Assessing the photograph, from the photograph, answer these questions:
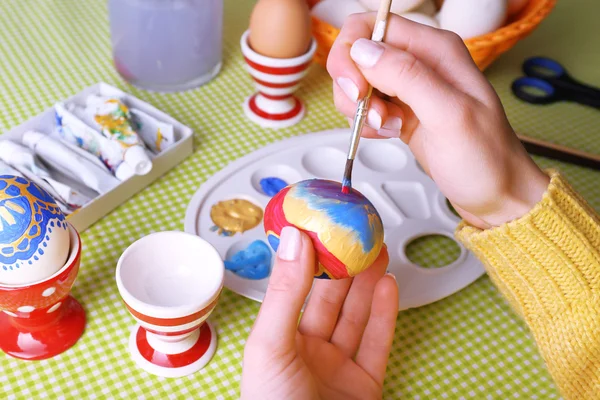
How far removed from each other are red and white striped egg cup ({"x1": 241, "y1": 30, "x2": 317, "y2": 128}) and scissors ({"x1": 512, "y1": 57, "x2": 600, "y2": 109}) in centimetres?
41

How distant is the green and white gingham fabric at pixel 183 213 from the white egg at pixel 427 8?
0.20m

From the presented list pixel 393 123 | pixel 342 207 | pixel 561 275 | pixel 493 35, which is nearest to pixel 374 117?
pixel 393 123

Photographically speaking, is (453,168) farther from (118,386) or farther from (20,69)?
(20,69)

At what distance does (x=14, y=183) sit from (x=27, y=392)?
227mm

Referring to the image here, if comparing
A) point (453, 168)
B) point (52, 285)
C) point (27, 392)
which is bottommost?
point (27, 392)

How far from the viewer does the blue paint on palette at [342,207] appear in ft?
2.20

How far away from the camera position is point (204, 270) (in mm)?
762

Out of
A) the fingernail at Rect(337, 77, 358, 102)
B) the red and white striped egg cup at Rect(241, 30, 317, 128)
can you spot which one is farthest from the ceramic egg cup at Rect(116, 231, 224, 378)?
the red and white striped egg cup at Rect(241, 30, 317, 128)

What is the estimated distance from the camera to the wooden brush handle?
1060mm

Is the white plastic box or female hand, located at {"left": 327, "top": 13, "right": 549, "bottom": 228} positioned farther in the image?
the white plastic box

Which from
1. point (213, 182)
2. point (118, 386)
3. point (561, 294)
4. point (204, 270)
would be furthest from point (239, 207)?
point (561, 294)

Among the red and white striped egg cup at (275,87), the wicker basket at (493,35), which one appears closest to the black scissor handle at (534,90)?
the wicker basket at (493,35)

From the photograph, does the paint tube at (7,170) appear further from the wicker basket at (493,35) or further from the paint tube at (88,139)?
the wicker basket at (493,35)

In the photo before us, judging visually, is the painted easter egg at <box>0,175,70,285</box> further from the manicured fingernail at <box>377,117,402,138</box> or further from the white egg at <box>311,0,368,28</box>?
the white egg at <box>311,0,368,28</box>
